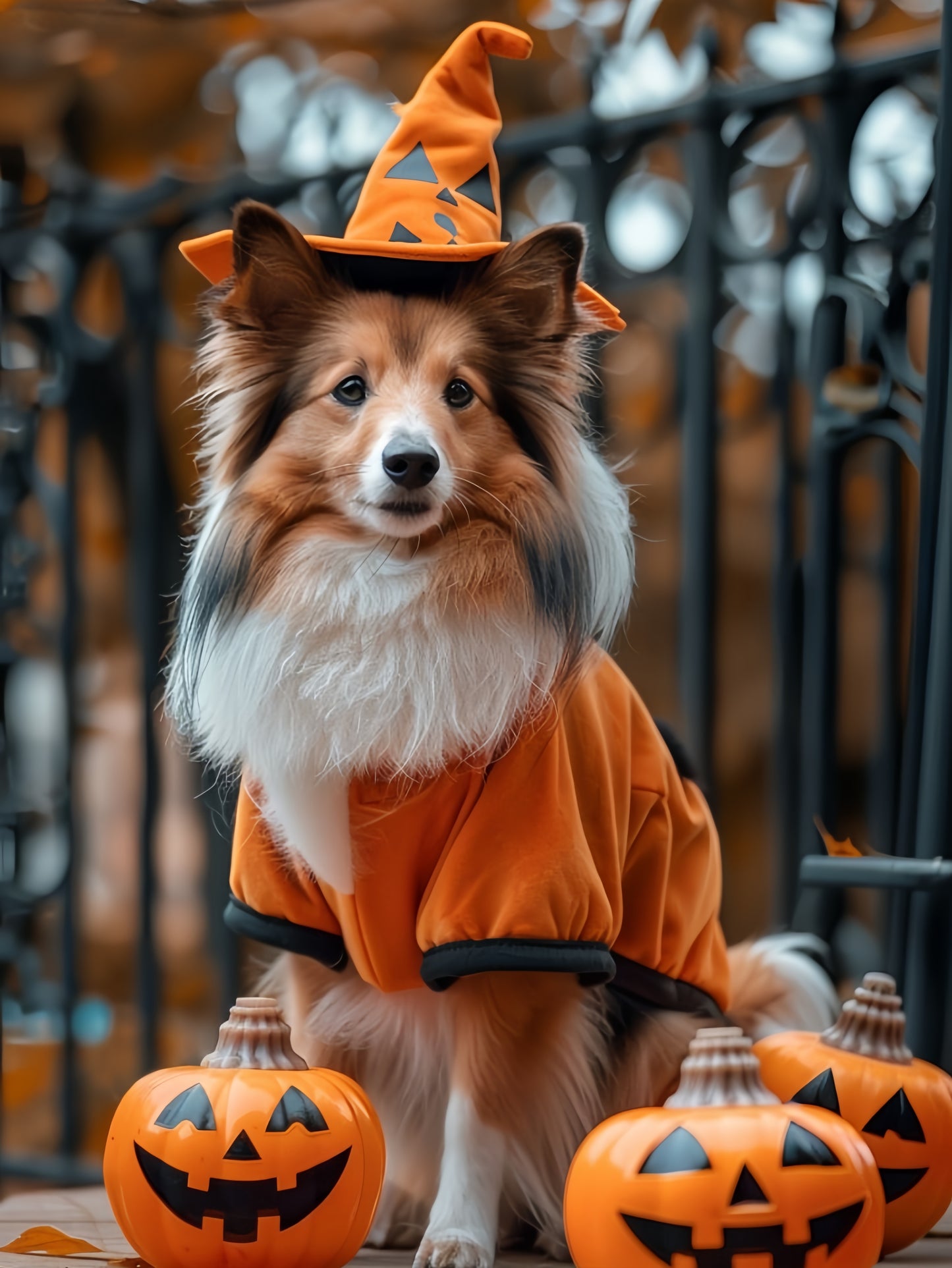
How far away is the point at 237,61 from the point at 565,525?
1771 mm

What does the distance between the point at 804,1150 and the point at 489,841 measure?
20.4 inches

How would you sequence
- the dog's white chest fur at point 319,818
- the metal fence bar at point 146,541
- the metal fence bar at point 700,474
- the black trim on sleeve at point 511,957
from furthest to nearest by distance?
the metal fence bar at point 146,541 → the metal fence bar at point 700,474 → the dog's white chest fur at point 319,818 → the black trim on sleeve at point 511,957

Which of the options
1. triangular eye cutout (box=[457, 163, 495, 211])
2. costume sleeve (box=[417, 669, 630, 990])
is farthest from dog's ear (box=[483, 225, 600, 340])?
costume sleeve (box=[417, 669, 630, 990])

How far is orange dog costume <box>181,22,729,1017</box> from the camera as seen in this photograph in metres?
1.67

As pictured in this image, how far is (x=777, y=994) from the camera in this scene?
2.19m

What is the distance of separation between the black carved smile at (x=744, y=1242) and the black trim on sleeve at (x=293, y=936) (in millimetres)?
628

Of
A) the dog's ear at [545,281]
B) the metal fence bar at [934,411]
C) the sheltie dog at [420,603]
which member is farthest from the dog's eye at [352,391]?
the metal fence bar at [934,411]

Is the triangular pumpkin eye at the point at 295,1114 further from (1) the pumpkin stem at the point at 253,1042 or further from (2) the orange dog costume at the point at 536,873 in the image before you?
(2) the orange dog costume at the point at 536,873

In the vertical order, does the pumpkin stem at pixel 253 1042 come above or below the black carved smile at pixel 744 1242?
above

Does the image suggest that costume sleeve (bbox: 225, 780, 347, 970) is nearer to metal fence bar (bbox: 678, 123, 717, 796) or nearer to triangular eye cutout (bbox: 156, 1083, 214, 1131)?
triangular eye cutout (bbox: 156, 1083, 214, 1131)

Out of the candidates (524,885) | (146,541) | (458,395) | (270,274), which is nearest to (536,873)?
(524,885)

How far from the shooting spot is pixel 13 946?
9.60 feet

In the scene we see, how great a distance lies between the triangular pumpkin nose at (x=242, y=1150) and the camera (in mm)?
1479

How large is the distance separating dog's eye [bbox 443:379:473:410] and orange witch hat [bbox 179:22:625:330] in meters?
0.16
